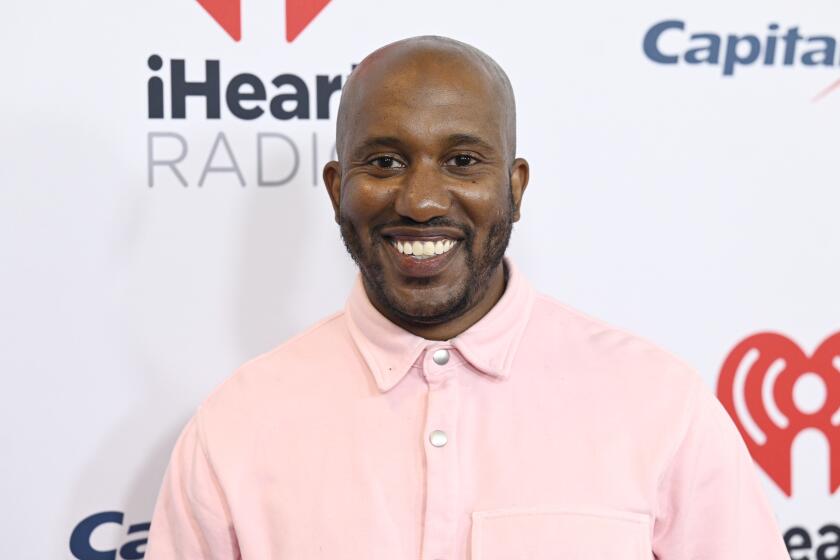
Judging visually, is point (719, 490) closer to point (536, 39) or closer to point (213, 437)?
point (213, 437)

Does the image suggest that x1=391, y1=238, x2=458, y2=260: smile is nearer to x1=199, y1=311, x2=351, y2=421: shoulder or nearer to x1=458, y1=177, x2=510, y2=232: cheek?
x1=458, y1=177, x2=510, y2=232: cheek

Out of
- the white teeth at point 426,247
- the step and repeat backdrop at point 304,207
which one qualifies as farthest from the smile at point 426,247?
the step and repeat backdrop at point 304,207

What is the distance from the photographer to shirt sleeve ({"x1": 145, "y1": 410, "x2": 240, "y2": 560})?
1.01 meters

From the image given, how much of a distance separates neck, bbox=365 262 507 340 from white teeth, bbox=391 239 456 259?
0.08 metres

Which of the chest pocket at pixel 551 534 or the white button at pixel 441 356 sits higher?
the white button at pixel 441 356

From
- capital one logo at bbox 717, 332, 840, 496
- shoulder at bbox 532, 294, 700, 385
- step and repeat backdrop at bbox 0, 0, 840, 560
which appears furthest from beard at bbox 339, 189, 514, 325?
capital one logo at bbox 717, 332, 840, 496

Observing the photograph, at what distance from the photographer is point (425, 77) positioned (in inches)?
37.4

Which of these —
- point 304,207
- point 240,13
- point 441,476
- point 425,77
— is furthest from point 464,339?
point 240,13

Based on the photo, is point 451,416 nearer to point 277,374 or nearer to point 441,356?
point 441,356

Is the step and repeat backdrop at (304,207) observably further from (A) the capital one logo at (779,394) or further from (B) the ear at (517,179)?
(B) the ear at (517,179)

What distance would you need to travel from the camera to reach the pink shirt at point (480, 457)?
95cm

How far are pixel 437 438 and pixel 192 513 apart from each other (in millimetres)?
282

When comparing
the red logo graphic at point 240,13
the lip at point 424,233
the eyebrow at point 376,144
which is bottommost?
the lip at point 424,233

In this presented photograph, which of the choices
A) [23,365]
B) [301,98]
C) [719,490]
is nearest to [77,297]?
[23,365]
